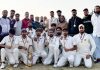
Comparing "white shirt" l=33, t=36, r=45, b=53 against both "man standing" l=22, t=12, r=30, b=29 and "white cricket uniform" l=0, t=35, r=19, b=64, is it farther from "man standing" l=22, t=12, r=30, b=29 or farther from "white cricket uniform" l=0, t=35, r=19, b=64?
"man standing" l=22, t=12, r=30, b=29

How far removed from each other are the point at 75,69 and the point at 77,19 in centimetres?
264

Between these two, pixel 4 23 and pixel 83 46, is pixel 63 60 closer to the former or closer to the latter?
pixel 83 46

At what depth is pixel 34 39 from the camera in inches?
456

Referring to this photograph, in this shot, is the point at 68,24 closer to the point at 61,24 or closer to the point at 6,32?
the point at 61,24

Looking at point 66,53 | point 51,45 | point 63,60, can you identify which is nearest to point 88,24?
point 66,53

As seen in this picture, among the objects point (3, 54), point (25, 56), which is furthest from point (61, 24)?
point (3, 54)

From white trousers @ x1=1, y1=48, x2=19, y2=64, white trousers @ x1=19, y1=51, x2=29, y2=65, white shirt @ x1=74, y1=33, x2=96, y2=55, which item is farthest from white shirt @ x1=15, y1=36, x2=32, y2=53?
white shirt @ x1=74, y1=33, x2=96, y2=55

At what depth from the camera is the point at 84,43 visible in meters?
10.9

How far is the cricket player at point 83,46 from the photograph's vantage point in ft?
35.5

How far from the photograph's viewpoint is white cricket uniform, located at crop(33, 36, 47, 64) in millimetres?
11539

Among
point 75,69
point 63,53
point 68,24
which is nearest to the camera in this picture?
point 75,69

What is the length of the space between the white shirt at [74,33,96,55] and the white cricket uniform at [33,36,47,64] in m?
1.69

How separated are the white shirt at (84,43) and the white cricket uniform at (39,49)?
169 centimetres

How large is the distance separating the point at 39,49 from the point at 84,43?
2279mm
